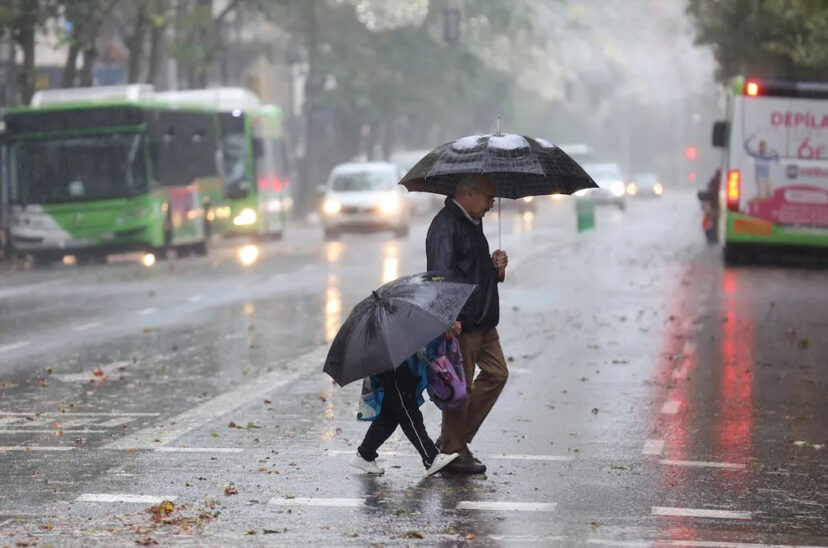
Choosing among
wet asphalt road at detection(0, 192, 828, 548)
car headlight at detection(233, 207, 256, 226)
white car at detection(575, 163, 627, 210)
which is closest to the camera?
wet asphalt road at detection(0, 192, 828, 548)

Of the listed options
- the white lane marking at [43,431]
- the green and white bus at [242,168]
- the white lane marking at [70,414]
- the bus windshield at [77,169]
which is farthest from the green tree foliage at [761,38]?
the white lane marking at [43,431]

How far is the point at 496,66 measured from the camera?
253 feet

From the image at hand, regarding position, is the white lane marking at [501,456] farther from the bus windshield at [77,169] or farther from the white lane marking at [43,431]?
the bus windshield at [77,169]

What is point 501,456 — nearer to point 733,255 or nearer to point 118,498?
point 118,498

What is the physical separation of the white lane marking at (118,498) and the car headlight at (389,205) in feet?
107

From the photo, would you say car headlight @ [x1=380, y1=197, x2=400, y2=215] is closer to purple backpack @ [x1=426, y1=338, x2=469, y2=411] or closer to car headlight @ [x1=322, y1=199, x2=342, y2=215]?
car headlight @ [x1=322, y1=199, x2=342, y2=215]

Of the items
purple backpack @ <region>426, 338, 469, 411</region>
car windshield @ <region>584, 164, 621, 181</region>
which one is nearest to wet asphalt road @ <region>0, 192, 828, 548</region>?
purple backpack @ <region>426, 338, 469, 411</region>

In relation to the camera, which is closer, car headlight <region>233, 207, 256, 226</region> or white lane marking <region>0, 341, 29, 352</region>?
white lane marking <region>0, 341, 29, 352</region>

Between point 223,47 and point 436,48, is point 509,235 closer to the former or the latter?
point 223,47

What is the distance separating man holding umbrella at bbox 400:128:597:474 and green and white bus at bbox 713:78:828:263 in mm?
19021

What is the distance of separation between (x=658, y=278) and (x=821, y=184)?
3.23 meters

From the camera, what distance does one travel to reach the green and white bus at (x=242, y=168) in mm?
40562

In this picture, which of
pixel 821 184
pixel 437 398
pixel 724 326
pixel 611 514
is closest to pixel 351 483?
pixel 437 398

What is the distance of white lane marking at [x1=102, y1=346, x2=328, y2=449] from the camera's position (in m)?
11.0
